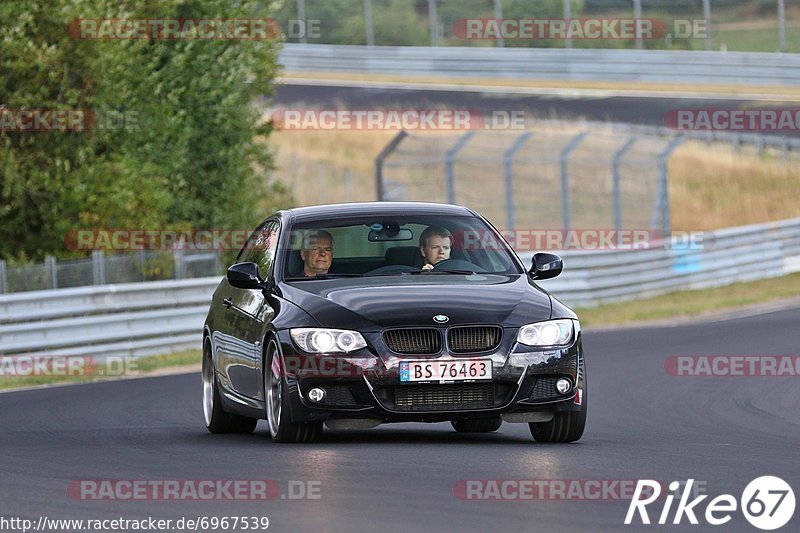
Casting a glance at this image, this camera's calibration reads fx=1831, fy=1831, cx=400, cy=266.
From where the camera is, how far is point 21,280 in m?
21.6

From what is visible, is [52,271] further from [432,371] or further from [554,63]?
[554,63]

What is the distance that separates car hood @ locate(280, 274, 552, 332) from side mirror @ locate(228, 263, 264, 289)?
332 mm

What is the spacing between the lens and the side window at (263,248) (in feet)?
39.7

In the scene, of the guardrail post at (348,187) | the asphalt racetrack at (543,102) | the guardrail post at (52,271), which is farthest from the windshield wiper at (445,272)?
the guardrail post at (348,187)

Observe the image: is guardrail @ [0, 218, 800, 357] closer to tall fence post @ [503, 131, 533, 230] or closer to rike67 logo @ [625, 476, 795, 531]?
tall fence post @ [503, 131, 533, 230]

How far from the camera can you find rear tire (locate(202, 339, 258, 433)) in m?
12.7

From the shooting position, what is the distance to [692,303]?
96.3 feet

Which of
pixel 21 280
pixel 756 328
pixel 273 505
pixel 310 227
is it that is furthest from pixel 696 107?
pixel 273 505

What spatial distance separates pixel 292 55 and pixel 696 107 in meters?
13.7

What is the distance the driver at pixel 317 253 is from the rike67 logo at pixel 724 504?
3.39 metres

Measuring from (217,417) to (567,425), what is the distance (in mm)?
2853

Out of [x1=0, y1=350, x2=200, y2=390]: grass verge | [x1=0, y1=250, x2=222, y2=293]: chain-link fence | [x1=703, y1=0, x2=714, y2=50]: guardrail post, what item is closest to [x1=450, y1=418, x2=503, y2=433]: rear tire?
[x1=0, y1=350, x2=200, y2=390]: grass verge

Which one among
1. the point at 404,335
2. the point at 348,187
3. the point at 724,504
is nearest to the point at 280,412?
the point at 404,335

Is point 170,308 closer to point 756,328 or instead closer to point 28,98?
point 28,98
